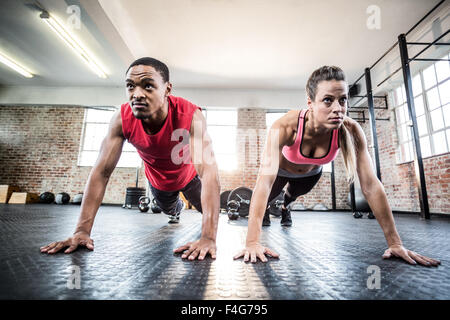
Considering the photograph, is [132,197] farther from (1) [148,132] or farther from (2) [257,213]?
(2) [257,213]

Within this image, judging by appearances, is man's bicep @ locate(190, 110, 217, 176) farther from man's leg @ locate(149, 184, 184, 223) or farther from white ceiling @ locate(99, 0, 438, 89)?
white ceiling @ locate(99, 0, 438, 89)

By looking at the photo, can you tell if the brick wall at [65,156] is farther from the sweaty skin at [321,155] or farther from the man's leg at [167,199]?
the sweaty skin at [321,155]

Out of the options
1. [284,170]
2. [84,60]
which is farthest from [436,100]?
[84,60]

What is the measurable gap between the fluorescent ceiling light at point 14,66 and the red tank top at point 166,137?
6030mm

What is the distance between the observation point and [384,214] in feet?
3.32

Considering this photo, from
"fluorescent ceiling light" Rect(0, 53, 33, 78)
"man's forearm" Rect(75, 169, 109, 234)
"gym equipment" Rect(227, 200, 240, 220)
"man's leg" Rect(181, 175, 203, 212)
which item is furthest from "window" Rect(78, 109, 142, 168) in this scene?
"man's forearm" Rect(75, 169, 109, 234)

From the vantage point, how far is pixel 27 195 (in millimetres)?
5309

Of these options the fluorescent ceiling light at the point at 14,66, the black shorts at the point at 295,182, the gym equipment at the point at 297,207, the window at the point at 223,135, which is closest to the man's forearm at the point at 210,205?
the black shorts at the point at 295,182

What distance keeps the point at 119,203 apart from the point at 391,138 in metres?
6.77

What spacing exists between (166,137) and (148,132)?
0.10m

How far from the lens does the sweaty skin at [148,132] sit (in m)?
1.01

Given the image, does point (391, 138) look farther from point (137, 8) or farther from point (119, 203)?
point (119, 203)

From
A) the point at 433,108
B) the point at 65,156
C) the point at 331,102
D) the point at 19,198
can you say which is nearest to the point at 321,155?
the point at 331,102

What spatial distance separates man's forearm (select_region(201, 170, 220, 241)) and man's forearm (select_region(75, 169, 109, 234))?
51 centimetres
